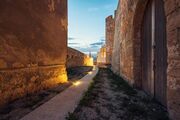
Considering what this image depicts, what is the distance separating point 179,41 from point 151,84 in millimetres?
2248

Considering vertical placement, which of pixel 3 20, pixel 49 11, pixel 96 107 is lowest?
pixel 96 107

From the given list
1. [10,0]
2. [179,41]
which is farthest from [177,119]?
[10,0]

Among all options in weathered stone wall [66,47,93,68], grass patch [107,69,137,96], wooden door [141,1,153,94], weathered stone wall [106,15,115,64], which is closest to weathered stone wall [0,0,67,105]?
grass patch [107,69,137,96]

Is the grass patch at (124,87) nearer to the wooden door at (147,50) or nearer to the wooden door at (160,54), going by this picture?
the wooden door at (147,50)

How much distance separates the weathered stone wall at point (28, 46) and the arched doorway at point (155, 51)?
3474 millimetres

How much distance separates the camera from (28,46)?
422 cm

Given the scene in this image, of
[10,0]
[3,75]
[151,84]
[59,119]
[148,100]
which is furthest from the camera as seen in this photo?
[151,84]

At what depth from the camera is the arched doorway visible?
3.49 meters

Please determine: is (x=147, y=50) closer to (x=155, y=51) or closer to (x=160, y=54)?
(x=155, y=51)

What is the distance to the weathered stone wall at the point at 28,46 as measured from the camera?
3373 millimetres

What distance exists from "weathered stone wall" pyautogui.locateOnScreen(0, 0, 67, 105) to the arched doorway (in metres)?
3.47

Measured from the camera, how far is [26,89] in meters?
4.07

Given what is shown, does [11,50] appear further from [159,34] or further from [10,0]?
[159,34]

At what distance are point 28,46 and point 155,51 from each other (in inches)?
141
